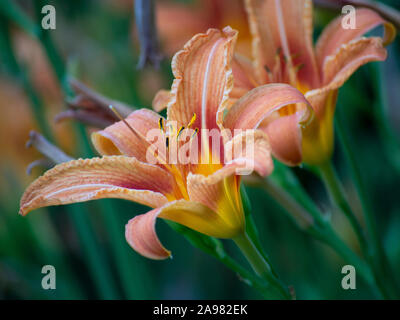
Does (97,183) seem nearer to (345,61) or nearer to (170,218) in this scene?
(170,218)

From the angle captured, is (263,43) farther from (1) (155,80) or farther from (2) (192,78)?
(1) (155,80)

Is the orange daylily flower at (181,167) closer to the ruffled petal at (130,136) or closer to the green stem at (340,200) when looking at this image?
the ruffled petal at (130,136)

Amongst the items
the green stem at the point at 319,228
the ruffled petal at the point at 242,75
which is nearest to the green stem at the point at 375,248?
the green stem at the point at 319,228

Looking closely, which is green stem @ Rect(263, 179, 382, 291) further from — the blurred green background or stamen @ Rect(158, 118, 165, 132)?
the blurred green background

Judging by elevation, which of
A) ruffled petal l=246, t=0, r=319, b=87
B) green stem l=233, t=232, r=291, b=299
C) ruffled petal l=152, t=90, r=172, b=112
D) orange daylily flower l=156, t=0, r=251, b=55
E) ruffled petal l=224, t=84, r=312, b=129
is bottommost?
green stem l=233, t=232, r=291, b=299

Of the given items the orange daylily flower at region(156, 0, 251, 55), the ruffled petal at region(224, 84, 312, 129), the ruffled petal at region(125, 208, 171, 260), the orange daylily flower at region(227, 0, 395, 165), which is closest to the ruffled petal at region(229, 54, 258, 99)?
the orange daylily flower at region(227, 0, 395, 165)

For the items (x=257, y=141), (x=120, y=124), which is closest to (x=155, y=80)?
→ (x=120, y=124)
